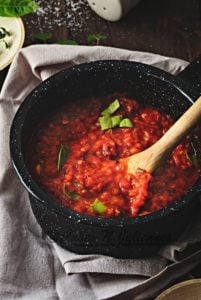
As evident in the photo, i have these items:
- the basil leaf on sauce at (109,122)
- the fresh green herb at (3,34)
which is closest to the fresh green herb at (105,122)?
the basil leaf on sauce at (109,122)

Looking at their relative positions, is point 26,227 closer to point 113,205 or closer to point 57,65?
point 113,205

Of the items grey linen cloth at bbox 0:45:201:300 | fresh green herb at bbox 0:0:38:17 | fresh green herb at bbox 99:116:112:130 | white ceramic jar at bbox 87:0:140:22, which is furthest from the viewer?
white ceramic jar at bbox 87:0:140:22

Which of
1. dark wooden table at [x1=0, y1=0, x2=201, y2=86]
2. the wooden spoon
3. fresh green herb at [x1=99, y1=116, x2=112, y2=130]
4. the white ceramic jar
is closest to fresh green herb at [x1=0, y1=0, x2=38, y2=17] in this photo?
dark wooden table at [x1=0, y1=0, x2=201, y2=86]

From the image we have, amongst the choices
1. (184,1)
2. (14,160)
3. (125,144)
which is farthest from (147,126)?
(184,1)

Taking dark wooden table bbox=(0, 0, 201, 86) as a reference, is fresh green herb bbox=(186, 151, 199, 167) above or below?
above

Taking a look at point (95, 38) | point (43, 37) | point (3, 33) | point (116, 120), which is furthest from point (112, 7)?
point (116, 120)

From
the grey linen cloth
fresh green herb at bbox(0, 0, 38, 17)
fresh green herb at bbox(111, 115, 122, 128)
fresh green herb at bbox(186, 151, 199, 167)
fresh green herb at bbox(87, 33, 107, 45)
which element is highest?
fresh green herb at bbox(186, 151, 199, 167)

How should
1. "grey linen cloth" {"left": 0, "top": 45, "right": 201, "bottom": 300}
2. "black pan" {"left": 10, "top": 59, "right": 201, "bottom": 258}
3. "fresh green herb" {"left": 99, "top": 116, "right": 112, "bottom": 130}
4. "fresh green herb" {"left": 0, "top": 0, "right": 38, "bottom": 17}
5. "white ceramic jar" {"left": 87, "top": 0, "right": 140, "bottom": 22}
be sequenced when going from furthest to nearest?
1. "white ceramic jar" {"left": 87, "top": 0, "right": 140, "bottom": 22}
2. "fresh green herb" {"left": 0, "top": 0, "right": 38, "bottom": 17}
3. "fresh green herb" {"left": 99, "top": 116, "right": 112, "bottom": 130}
4. "grey linen cloth" {"left": 0, "top": 45, "right": 201, "bottom": 300}
5. "black pan" {"left": 10, "top": 59, "right": 201, "bottom": 258}

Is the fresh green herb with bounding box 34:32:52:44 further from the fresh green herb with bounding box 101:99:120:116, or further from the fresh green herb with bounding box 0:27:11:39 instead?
the fresh green herb with bounding box 101:99:120:116
